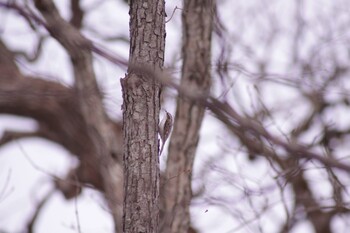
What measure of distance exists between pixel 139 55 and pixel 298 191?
3.86 metres

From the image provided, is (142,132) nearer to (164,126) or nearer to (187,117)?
(164,126)

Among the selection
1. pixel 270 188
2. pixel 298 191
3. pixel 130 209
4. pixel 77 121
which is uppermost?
pixel 77 121

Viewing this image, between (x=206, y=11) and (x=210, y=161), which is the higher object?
(x=206, y=11)

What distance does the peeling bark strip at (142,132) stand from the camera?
1942 mm

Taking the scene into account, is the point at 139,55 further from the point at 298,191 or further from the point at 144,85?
the point at 298,191

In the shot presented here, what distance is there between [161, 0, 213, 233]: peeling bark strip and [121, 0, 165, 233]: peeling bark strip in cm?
134

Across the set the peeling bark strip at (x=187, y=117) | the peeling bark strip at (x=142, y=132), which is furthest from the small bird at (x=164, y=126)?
the peeling bark strip at (x=187, y=117)

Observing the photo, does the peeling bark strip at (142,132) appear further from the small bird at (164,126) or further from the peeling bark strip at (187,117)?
the peeling bark strip at (187,117)

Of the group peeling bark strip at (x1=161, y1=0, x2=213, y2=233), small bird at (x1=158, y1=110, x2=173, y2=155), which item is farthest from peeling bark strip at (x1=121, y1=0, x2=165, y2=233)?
peeling bark strip at (x1=161, y1=0, x2=213, y2=233)

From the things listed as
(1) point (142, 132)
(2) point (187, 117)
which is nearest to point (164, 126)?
(1) point (142, 132)

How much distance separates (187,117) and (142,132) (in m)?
1.66

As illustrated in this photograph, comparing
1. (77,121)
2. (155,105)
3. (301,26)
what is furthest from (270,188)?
(301,26)

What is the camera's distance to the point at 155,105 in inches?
78.6

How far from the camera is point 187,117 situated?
361 centimetres
